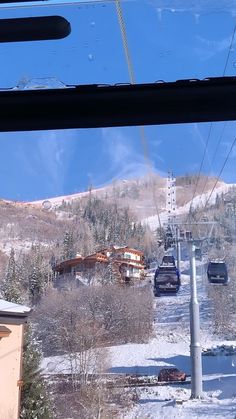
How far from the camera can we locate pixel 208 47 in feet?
8.17

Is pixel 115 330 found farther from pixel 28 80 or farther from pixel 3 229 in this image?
pixel 28 80

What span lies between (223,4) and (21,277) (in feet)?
12.5

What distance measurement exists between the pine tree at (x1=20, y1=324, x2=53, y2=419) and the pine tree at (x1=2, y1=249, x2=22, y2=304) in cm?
31

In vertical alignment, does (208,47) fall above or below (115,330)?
above

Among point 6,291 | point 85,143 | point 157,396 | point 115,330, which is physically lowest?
point 157,396

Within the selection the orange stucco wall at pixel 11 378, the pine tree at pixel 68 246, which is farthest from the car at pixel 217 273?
the orange stucco wall at pixel 11 378

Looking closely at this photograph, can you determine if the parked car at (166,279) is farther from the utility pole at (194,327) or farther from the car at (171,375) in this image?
the car at (171,375)

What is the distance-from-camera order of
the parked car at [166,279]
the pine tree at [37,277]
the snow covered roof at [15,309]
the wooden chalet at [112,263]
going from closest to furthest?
the parked car at [166,279]
the wooden chalet at [112,263]
the pine tree at [37,277]
the snow covered roof at [15,309]

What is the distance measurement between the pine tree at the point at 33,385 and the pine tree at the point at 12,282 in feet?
1.01

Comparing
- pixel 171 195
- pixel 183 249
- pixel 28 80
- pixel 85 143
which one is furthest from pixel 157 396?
pixel 28 80

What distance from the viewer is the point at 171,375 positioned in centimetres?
475

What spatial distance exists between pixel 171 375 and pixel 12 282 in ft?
5.49

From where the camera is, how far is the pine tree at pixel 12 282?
5512 mm

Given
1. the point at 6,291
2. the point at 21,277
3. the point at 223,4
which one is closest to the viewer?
the point at 223,4
